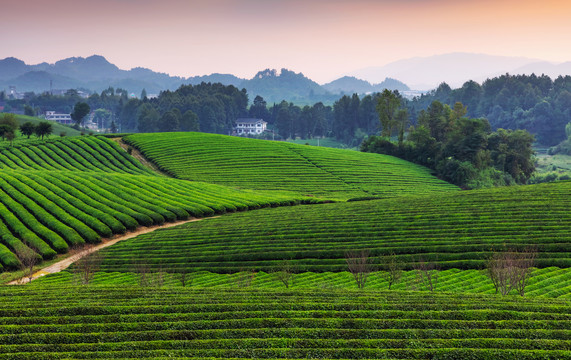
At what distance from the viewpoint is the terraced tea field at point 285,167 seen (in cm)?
7838

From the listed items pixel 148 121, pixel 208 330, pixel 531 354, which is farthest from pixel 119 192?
pixel 148 121

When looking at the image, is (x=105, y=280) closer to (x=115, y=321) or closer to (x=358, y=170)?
(x=115, y=321)

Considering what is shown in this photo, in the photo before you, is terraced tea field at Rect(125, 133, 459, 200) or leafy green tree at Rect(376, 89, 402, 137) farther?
leafy green tree at Rect(376, 89, 402, 137)

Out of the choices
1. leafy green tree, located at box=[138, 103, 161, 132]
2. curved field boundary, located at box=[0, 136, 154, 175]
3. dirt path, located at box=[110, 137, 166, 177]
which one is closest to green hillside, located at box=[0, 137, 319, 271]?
curved field boundary, located at box=[0, 136, 154, 175]

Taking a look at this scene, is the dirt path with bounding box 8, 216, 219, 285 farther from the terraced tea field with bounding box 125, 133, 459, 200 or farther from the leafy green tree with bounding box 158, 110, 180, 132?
the leafy green tree with bounding box 158, 110, 180, 132

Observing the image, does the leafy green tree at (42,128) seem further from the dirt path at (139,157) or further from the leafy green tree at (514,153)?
the leafy green tree at (514,153)

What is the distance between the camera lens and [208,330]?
20.3 meters

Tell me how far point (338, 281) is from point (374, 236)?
9327mm

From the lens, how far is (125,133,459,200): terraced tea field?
78.4 metres

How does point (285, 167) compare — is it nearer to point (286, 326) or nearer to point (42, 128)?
point (42, 128)

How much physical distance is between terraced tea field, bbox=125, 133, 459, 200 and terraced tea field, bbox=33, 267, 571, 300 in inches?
1461

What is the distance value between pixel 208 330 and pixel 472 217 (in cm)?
3009

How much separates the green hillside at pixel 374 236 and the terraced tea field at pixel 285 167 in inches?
929

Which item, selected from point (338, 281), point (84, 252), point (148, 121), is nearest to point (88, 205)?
point (84, 252)
